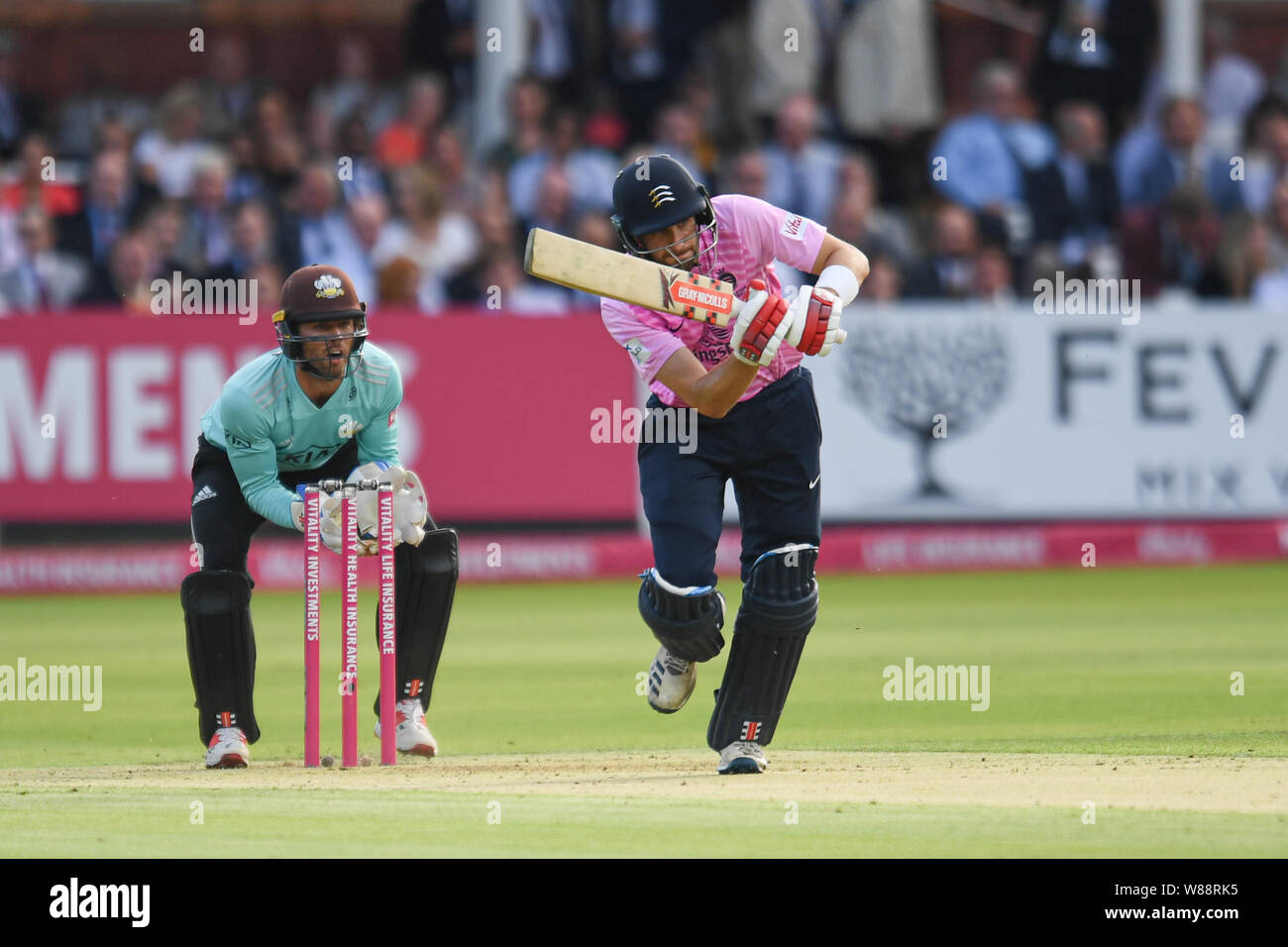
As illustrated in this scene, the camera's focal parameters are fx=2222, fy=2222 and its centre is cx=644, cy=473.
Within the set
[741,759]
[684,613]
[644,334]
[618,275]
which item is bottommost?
[741,759]

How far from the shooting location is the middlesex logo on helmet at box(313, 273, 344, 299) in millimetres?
8508

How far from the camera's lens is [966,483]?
16.8 meters

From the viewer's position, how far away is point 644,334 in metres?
8.17

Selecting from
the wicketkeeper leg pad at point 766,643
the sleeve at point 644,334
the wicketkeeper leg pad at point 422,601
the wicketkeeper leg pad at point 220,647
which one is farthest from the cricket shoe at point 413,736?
the sleeve at point 644,334

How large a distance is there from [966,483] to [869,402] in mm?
983

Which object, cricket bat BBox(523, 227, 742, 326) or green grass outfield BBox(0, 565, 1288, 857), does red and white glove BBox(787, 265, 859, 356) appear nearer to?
cricket bat BBox(523, 227, 742, 326)

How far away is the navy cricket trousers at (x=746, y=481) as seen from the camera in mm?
8312

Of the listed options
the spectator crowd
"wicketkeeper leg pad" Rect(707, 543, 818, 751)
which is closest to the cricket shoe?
"wicketkeeper leg pad" Rect(707, 543, 818, 751)

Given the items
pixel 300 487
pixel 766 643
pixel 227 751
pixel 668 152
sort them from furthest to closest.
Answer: pixel 668 152 → pixel 227 751 → pixel 300 487 → pixel 766 643

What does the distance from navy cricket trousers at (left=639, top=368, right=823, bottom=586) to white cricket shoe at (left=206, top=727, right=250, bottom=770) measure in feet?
5.98

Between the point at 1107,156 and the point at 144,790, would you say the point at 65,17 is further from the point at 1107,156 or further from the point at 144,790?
the point at 144,790

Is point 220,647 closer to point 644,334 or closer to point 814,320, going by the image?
point 644,334

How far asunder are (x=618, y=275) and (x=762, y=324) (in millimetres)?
530

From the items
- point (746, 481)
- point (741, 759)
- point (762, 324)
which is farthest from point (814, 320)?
point (741, 759)
